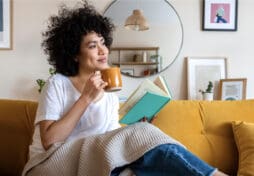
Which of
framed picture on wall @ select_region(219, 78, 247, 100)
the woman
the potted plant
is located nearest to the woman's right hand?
the woman

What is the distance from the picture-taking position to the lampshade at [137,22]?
2.60 meters

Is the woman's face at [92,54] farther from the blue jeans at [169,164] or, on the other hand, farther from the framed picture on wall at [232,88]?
the framed picture on wall at [232,88]

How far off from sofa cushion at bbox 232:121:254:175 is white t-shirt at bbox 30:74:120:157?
0.67m

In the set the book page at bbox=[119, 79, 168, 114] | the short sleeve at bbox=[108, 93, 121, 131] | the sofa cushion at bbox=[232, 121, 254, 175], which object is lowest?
the sofa cushion at bbox=[232, 121, 254, 175]

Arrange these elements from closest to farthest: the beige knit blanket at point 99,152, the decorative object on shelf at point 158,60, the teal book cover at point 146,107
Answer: the beige knit blanket at point 99,152
the teal book cover at point 146,107
the decorative object on shelf at point 158,60

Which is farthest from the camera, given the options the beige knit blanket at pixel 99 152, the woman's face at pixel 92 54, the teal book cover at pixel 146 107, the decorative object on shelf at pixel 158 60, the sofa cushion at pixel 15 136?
the decorative object on shelf at pixel 158 60

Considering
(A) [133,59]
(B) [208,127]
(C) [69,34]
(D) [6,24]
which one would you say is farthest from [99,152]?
(D) [6,24]

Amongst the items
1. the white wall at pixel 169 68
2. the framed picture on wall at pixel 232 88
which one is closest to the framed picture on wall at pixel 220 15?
the white wall at pixel 169 68

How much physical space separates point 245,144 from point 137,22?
1310 millimetres

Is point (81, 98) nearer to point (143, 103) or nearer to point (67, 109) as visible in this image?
point (67, 109)

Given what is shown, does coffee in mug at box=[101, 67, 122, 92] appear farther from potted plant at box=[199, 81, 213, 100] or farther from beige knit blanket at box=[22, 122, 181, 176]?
potted plant at box=[199, 81, 213, 100]

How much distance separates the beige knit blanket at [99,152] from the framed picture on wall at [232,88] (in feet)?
4.90

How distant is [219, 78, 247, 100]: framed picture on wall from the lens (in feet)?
8.46

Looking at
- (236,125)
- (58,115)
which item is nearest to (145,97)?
(58,115)
